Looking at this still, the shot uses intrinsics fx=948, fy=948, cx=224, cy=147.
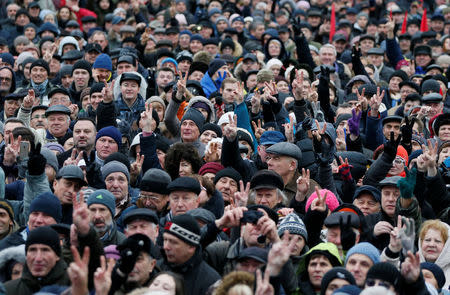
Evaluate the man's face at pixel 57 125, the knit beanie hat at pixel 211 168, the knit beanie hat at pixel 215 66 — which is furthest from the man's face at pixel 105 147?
the knit beanie hat at pixel 215 66

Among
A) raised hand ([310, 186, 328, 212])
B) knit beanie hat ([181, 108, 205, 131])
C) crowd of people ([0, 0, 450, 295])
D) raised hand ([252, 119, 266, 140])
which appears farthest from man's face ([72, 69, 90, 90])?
raised hand ([310, 186, 328, 212])

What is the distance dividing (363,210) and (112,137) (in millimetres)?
2982

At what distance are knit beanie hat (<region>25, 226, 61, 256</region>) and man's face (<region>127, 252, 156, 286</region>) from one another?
0.62 meters

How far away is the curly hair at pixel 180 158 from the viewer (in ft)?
33.3

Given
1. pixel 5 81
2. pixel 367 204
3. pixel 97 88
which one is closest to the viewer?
pixel 367 204

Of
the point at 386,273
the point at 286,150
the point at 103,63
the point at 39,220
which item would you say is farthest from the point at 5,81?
the point at 386,273

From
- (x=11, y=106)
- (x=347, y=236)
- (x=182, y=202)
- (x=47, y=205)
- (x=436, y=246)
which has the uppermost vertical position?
(x=47, y=205)

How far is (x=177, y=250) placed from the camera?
7719mm

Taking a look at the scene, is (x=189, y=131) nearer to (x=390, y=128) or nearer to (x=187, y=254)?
(x=390, y=128)

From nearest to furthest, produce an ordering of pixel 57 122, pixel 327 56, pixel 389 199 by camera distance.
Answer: pixel 389 199, pixel 57 122, pixel 327 56

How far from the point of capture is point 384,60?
18625 millimetres

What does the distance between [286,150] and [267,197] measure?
1.09 metres

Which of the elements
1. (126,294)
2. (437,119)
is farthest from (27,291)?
(437,119)

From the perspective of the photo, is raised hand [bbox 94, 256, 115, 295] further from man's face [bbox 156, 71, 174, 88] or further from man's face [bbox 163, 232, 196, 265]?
man's face [bbox 156, 71, 174, 88]
